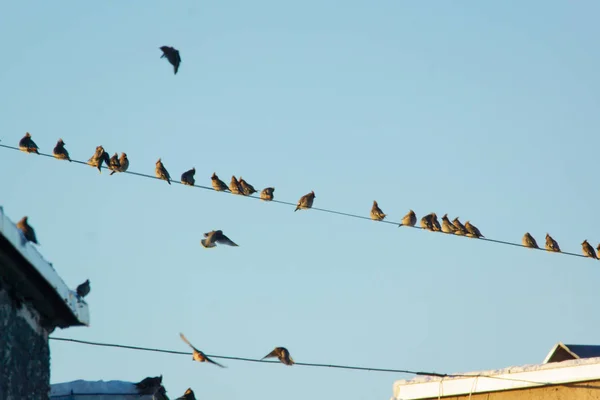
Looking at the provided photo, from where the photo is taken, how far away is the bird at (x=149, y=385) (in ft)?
44.5

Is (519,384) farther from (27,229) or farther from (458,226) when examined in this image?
(458,226)

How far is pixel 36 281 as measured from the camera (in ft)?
30.1

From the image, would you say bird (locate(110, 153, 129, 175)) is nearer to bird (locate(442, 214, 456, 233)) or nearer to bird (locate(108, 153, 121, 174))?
bird (locate(108, 153, 121, 174))

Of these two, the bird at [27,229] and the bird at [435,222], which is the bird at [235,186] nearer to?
the bird at [435,222]

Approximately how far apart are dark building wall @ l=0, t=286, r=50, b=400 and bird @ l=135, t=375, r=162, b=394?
3963 mm

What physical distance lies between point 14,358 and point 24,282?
0.54 m

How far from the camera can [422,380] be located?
14.9 meters

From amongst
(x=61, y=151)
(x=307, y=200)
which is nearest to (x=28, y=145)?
(x=61, y=151)

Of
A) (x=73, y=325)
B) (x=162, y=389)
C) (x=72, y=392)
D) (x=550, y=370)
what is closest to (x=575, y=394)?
(x=550, y=370)

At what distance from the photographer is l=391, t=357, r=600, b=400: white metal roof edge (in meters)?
13.8

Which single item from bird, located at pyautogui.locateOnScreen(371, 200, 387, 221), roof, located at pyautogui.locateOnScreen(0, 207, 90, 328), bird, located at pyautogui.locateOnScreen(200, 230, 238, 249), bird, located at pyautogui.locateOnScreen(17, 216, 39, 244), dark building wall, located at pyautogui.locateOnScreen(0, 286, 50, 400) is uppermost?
bird, located at pyautogui.locateOnScreen(371, 200, 387, 221)

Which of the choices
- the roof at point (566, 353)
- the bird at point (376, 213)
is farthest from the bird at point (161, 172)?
the roof at point (566, 353)

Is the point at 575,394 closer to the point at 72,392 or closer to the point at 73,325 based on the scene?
the point at 72,392

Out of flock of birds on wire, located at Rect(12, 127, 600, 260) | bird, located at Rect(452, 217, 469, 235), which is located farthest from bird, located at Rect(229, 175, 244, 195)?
bird, located at Rect(452, 217, 469, 235)
